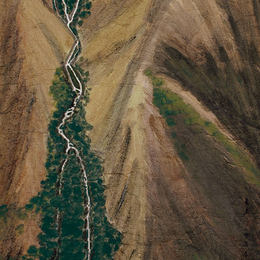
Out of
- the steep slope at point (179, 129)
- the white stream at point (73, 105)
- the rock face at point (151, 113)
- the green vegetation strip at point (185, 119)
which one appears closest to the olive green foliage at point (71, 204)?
the white stream at point (73, 105)

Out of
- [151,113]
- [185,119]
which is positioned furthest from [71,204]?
[185,119]

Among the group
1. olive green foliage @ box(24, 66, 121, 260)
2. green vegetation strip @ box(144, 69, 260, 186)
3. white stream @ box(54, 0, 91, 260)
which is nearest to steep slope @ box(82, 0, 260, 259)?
green vegetation strip @ box(144, 69, 260, 186)

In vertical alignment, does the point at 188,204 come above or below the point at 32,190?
below

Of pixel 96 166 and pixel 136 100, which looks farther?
pixel 96 166

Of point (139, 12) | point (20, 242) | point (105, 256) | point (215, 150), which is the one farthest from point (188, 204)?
point (139, 12)

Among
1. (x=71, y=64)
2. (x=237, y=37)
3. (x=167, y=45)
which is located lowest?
(x=237, y=37)

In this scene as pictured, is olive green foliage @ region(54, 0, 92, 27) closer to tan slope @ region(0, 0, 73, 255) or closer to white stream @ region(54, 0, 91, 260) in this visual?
white stream @ region(54, 0, 91, 260)

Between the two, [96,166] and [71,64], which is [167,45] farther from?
[96,166]
